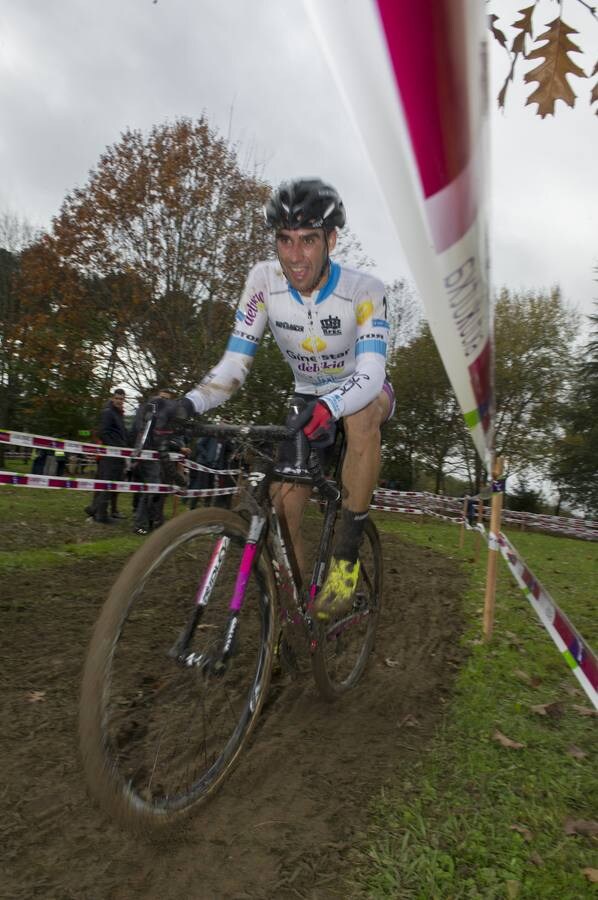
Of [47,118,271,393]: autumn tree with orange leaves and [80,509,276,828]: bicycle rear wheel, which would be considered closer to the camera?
[80,509,276,828]: bicycle rear wheel

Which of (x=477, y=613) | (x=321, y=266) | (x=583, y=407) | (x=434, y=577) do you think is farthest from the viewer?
(x=583, y=407)

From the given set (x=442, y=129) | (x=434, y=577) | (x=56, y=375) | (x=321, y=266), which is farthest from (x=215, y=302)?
(x=442, y=129)

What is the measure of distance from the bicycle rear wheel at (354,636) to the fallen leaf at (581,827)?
1.27 m

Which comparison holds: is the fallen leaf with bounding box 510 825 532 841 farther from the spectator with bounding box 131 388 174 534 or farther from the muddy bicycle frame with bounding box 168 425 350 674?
the spectator with bounding box 131 388 174 534

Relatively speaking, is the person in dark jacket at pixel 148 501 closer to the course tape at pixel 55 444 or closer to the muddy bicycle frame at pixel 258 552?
the course tape at pixel 55 444

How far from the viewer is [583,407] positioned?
3656cm

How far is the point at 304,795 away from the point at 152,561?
122 centimetres

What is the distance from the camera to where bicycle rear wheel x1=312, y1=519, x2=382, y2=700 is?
11.1 feet

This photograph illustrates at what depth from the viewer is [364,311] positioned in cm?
321


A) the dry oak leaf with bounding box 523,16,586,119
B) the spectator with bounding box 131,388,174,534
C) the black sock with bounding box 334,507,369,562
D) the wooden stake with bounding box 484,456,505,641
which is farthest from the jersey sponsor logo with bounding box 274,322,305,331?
the spectator with bounding box 131,388,174,534

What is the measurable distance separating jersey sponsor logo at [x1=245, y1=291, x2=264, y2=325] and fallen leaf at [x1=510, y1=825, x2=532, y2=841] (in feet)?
8.39

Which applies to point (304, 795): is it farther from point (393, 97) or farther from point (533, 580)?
point (393, 97)

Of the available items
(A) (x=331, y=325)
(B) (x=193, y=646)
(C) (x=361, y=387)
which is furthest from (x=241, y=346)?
(B) (x=193, y=646)

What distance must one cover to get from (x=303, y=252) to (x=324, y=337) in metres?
0.47
